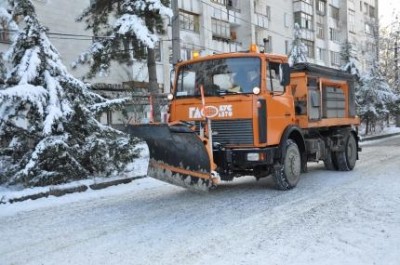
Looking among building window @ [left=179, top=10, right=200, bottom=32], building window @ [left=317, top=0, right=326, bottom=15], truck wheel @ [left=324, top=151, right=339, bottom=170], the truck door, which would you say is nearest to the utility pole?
truck wheel @ [left=324, top=151, right=339, bottom=170]

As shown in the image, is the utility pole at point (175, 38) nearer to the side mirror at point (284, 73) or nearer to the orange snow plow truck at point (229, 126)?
the orange snow plow truck at point (229, 126)

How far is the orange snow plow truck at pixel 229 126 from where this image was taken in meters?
9.55

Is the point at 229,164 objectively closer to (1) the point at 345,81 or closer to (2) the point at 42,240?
(2) the point at 42,240

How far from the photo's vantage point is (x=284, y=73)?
34.5 ft

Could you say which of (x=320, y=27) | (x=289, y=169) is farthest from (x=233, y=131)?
(x=320, y=27)

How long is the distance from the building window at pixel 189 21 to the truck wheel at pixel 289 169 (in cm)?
2684

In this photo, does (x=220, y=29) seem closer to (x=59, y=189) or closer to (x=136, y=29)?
(x=136, y=29)

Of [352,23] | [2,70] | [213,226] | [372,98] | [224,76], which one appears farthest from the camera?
[352,23]

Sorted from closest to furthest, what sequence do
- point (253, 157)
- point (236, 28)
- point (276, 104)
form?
point (253, 157)
point (276, 104)
point (236, 28)

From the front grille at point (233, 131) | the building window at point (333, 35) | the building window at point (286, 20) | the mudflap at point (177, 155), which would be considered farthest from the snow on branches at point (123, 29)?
the building window at point (333, 35)

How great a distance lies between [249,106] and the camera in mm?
9883

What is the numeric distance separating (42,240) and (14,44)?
6.14 m

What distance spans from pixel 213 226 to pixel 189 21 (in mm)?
31441

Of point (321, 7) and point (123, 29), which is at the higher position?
point (321, 7)
